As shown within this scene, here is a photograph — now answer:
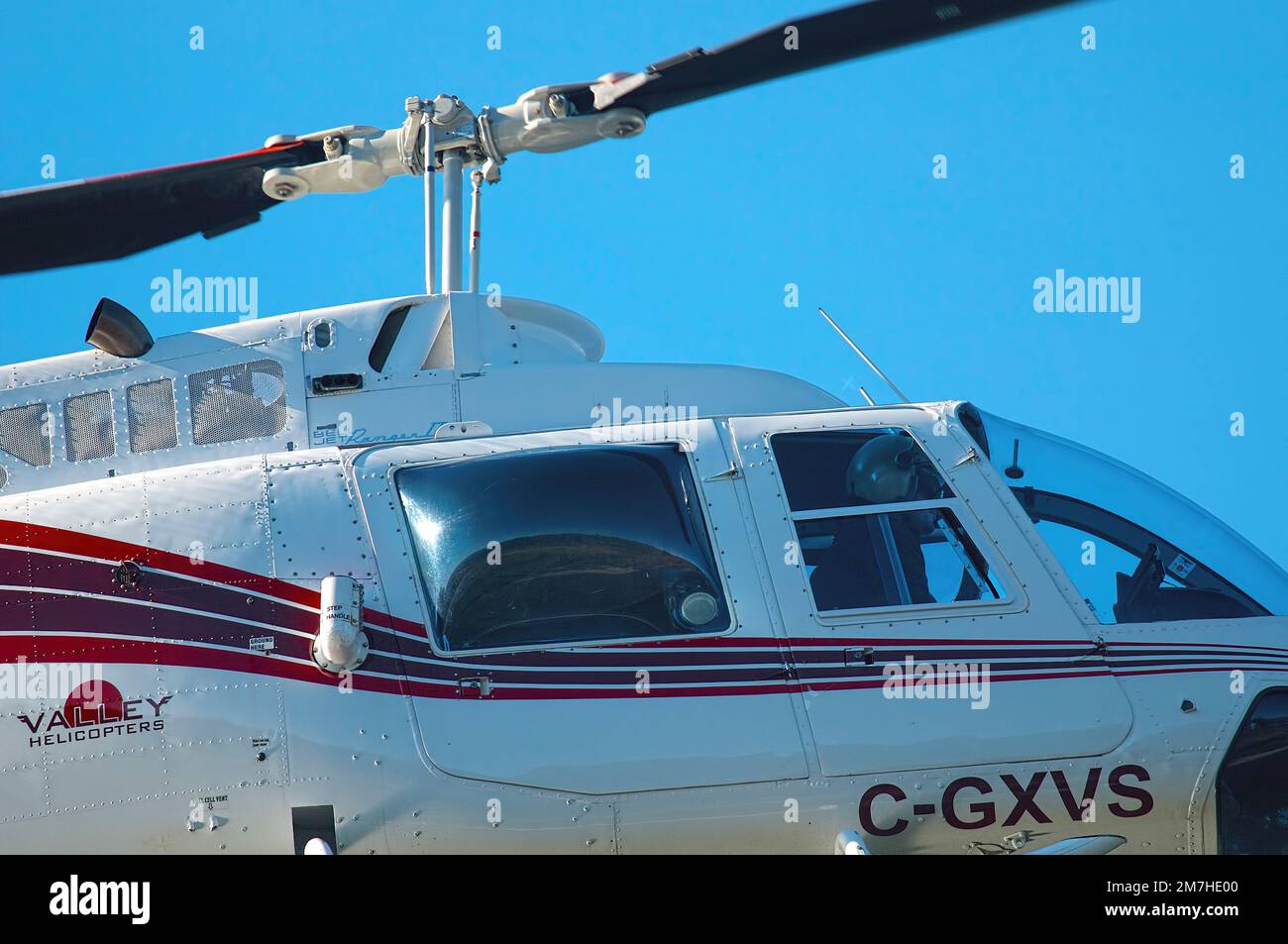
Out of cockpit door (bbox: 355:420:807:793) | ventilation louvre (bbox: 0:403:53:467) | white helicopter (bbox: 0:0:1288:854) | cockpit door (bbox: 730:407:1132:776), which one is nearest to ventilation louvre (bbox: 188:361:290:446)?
white helicopter (bbox: 0:0:1288:854)

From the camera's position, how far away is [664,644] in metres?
8.09

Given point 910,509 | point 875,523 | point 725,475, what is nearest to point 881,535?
point 875,523

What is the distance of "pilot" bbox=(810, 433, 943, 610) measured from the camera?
8.49 m

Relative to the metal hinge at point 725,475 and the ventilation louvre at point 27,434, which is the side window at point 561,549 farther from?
the ventilation louvre at point 27,434

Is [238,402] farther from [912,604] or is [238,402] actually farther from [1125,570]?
[1125,570]

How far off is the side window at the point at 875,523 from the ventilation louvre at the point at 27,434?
4.55 meters

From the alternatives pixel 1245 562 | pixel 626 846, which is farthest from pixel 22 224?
pixel 1245 562

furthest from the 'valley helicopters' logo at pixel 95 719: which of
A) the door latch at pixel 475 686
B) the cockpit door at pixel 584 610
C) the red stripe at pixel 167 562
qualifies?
the door latch at pixel 475 686

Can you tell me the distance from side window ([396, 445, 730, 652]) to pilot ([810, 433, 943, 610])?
2.32ft

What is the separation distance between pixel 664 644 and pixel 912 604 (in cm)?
138

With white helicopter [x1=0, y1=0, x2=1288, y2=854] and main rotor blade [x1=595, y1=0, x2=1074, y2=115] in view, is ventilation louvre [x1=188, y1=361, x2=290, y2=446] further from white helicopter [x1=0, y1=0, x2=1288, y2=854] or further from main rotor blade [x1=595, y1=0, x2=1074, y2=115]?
main rotor blade [x1=595, y1=0, x2=1074, y2=115]

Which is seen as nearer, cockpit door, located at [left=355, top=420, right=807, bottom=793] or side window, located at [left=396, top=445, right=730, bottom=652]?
cockpit door, located at [left=355, top=420, right=807, bottom=793]

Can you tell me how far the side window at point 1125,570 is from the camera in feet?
28.2
